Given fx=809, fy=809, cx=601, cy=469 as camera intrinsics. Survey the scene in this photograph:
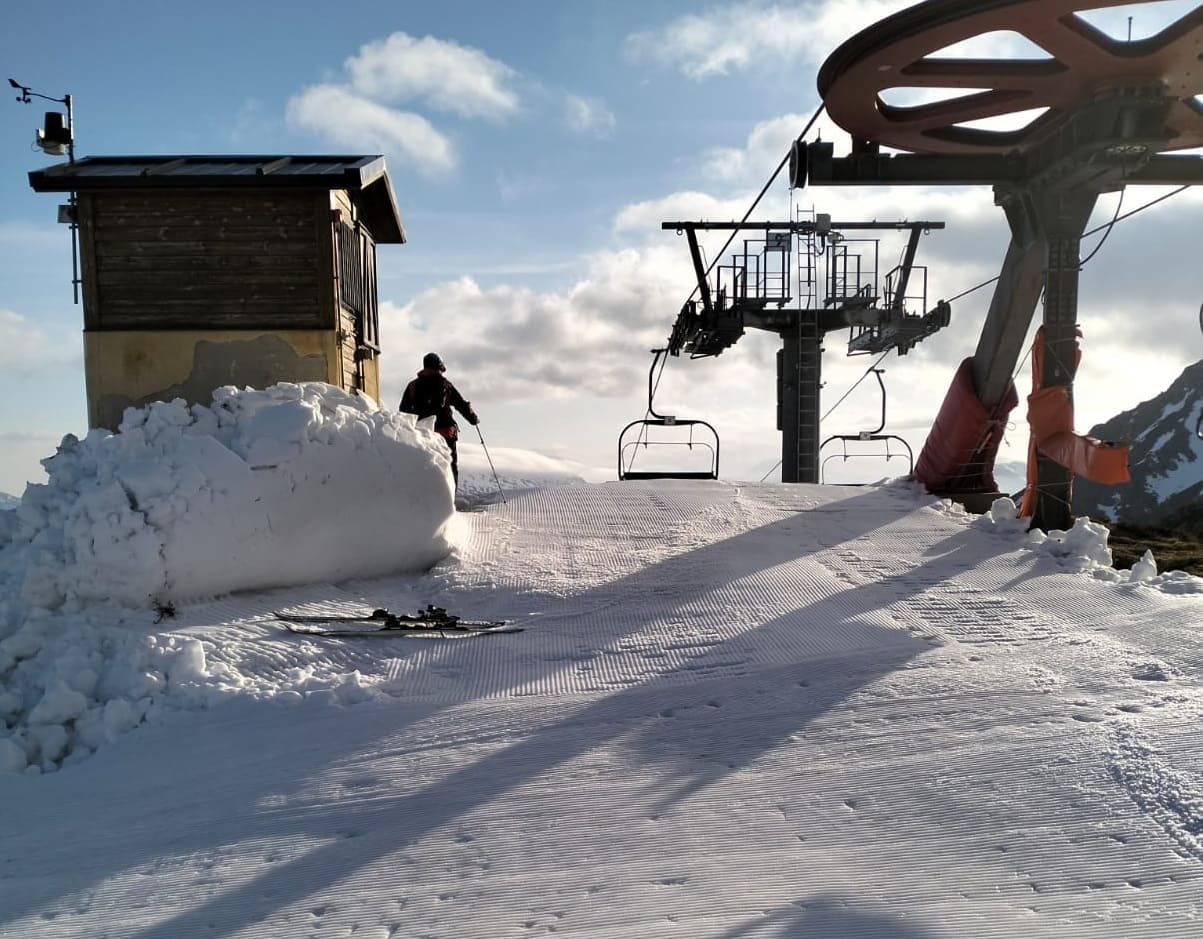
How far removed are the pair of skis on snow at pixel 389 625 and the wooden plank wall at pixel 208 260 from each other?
5.71 metres

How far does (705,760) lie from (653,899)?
98 cm

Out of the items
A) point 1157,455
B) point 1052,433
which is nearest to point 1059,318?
point 1052,433

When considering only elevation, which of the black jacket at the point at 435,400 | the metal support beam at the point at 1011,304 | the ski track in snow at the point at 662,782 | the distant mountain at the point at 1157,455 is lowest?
the distant mountain at the point at 1157,455

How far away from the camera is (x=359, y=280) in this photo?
12406 millimetres

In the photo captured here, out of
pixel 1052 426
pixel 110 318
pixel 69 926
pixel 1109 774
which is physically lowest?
pixel 69 926

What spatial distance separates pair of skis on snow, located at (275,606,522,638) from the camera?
5094 millimetres

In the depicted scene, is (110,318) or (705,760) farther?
(110,318)

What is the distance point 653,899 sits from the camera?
8.33 feet

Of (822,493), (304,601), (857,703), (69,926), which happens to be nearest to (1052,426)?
(822,493)

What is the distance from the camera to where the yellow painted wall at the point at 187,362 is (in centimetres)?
981

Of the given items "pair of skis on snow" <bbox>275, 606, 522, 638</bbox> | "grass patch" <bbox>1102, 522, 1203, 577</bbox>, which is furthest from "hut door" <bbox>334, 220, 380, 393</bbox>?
"grass patch" <bbox>1102, 522, 1203, 577</bbox>

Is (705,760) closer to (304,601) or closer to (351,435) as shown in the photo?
(304,601)

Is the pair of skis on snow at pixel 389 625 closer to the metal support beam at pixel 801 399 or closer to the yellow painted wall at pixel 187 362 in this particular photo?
the yellow painted wall at pixel 187 362

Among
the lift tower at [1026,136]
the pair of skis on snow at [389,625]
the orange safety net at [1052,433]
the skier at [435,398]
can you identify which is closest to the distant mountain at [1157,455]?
the lift tower at [1026,136]
